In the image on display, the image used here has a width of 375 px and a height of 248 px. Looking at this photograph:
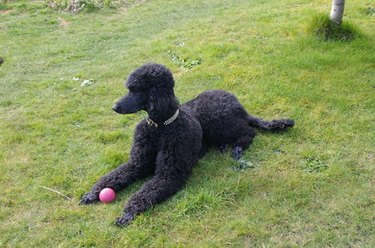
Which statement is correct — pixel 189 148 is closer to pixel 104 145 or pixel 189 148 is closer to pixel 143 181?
pixel 143 181

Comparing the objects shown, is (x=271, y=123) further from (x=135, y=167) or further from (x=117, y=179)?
(x=117, y=179)

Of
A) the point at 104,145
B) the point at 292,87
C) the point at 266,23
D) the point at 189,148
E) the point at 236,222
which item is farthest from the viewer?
the point at 266,23

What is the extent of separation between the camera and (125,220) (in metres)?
3.35

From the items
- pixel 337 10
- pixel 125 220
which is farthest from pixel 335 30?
pixel 125 220

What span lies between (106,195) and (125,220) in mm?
365

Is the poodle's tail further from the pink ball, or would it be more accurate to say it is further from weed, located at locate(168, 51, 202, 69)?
weed, located at locate(168, 51, 202, 69)

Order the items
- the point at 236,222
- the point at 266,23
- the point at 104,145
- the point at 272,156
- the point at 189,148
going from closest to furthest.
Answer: the point at 236,222, the point at 189,148, the point at 272,156, the point at 104,145, the point at 266,23

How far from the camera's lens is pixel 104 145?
462cm

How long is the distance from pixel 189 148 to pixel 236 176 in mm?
520

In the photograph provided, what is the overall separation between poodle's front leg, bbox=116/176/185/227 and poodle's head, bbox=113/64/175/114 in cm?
64

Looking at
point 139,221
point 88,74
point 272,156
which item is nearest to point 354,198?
point 272,156

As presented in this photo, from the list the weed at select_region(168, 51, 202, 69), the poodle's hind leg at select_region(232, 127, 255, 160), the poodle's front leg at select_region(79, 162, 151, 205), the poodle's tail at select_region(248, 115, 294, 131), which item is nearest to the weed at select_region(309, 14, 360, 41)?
the weed at select_region(168, 51, 202, 69)

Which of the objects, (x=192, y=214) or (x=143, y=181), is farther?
(x=143, y=181)

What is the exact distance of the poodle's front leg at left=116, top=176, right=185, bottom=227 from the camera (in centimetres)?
338
